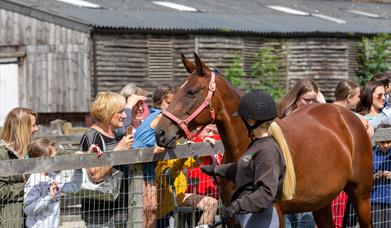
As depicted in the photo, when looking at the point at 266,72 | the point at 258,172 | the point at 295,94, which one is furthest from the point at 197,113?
the point at 266,72

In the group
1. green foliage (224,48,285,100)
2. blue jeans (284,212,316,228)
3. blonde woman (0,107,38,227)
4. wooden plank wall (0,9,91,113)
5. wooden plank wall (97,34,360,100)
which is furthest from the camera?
green foliage (224,48,285,100)

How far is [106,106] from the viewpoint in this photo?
739 centimetres

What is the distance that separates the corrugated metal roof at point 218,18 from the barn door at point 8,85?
7.10 feet

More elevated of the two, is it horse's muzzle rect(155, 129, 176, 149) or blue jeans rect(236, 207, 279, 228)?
horse's muzzle rect(155, 129, 176, 149)

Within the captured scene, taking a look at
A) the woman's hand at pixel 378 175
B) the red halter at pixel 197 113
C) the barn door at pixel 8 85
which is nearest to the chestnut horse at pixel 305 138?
the red halter at pixel 197 113

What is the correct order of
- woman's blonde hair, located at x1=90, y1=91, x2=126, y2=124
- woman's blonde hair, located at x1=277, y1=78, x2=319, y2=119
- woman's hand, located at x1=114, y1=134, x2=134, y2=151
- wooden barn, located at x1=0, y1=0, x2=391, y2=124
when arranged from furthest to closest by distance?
wooden barn, located at x1=0, y1=0, x2=391, y2=124 < woman's blonde hair, located at x1=277, y1=78, x2=319, y2=119 < woman's blonde hair, located at x1=90, y1=91, x2=126, y2=124 < woman's hand, located at x1=114, y1=134, x2=134, y2=151

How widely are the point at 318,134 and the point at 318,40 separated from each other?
1020 inches

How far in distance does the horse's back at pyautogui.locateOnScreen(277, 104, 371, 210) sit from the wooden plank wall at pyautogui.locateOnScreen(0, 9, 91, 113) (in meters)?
20.2

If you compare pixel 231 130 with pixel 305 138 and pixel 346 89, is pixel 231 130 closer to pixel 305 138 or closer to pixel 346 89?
pixel 305 138

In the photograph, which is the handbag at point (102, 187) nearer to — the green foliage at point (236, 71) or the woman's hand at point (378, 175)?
the woman's hand at point (378, 175)

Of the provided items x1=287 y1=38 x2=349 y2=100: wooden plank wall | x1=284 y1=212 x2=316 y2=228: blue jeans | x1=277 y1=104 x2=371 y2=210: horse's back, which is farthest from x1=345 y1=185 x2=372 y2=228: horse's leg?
x1=287 y1=38 x2=349 y2=100: wooden plank wall

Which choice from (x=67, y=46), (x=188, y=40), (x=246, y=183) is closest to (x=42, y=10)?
(x=67, y=46)

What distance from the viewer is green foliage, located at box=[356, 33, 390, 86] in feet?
112

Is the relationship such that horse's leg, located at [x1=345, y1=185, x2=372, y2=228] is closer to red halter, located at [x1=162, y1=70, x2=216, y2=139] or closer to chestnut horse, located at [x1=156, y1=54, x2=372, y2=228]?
chestnut horse, located at [x1=156, y1=54, x2=372, y2=228]
